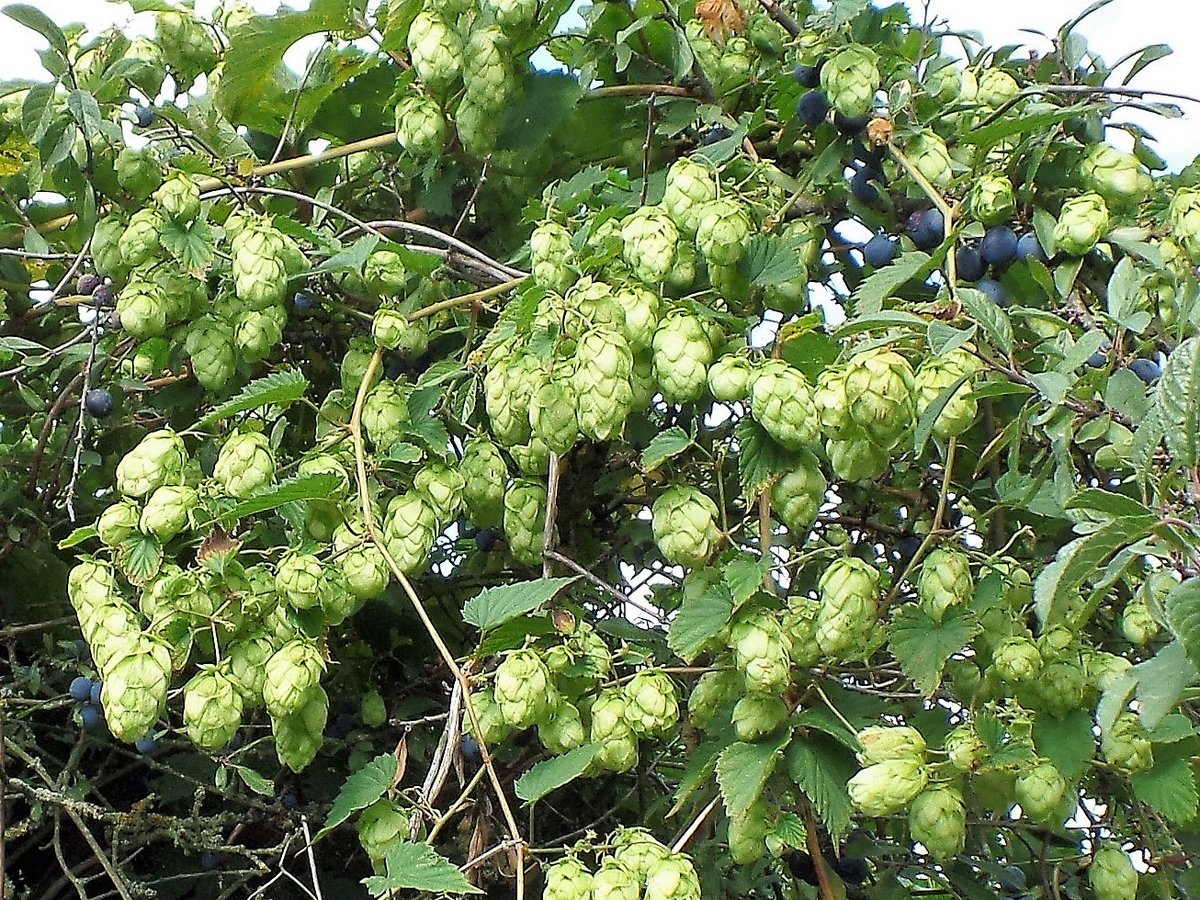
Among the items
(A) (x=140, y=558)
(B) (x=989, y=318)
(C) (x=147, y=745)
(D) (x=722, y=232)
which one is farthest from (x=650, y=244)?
(C) (x=147, y=745)

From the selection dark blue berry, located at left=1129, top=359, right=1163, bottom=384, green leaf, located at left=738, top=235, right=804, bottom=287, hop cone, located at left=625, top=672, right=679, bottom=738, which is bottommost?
hop cone, located at left=625, top=672, right=679, bottom=738

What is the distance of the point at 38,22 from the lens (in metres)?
1.26

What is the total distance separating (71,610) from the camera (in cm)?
160

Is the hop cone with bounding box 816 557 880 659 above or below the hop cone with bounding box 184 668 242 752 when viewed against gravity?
above

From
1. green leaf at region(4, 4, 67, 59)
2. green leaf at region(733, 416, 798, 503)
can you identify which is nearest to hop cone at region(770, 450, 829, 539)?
green leaf at region(733, 416, 798, 503)

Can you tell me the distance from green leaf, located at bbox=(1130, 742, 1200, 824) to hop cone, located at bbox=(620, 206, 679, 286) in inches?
24.3

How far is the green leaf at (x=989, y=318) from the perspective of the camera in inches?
35.9

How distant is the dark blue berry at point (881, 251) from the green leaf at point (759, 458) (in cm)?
41

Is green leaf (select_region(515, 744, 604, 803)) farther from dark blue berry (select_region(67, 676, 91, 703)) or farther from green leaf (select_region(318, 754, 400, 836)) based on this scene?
dark blue berry (select_region(67, 676, 91, 703))

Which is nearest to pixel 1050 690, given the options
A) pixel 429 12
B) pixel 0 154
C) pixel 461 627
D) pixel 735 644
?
pixel 735 644

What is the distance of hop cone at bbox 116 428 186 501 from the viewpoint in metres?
1.11

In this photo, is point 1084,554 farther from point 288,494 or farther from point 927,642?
point 288,494

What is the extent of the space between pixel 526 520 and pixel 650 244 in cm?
31

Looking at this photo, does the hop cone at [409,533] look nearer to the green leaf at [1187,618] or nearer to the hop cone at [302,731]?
the hop cone at [302,731]
